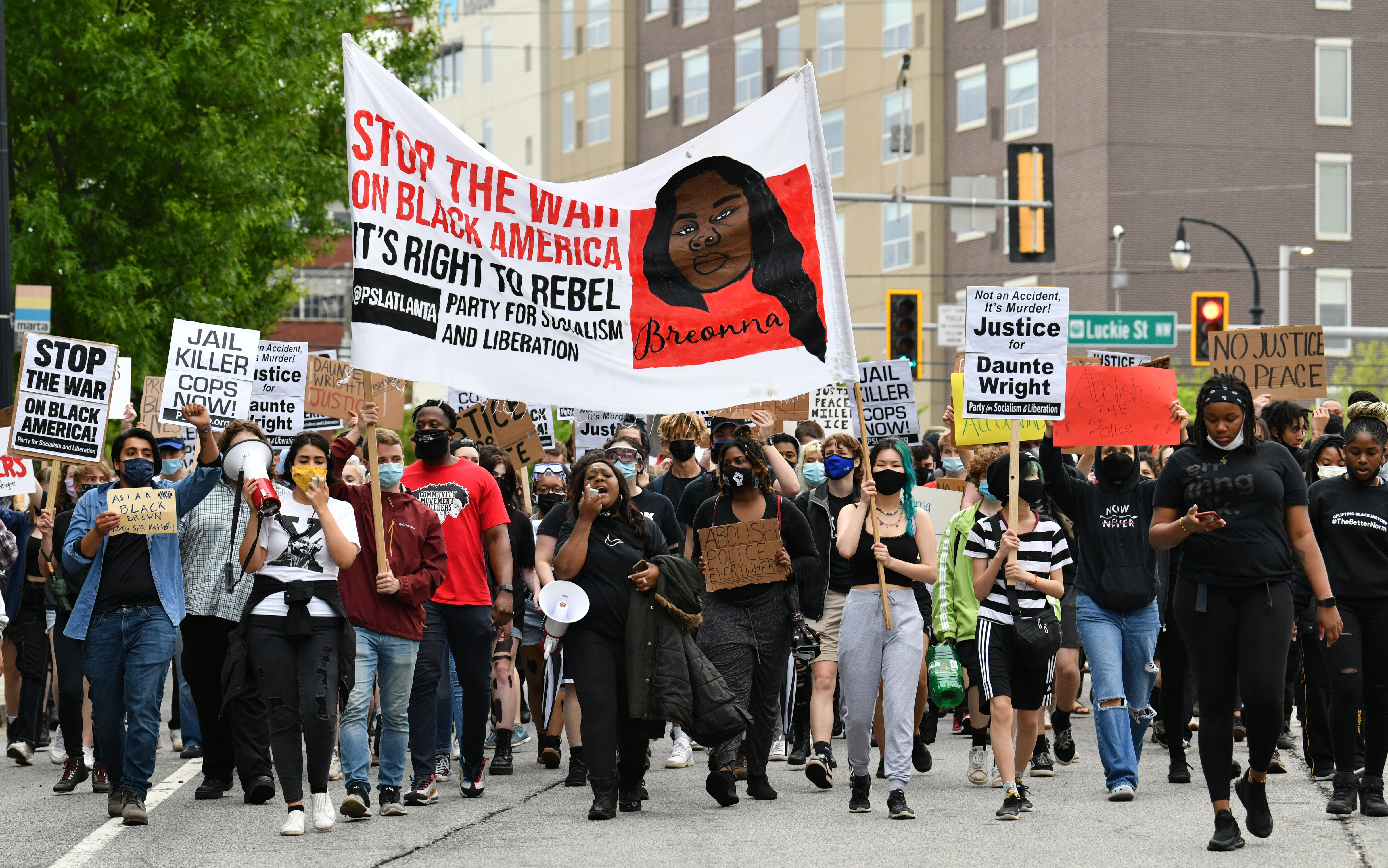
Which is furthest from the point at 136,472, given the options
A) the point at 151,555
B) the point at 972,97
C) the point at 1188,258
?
the point at 972,97

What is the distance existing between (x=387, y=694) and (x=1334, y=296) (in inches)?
1652

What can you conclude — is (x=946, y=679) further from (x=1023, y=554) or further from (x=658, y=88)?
(x=658, y=88)

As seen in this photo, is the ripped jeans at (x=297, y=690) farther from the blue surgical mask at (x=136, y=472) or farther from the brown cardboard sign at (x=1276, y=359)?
the brown cardboard sign at (x=1276, y=359)

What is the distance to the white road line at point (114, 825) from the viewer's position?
30.0 feet

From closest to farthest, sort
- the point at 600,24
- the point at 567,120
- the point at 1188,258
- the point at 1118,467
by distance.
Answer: the point at 1118,467 → the point at 1188,258 → the point at 600,24 → the point at 567,120

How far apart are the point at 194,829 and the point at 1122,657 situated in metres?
5.03

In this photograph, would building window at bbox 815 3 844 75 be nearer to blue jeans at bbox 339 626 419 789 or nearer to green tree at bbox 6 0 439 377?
green tree at bbox 6 0 439 377

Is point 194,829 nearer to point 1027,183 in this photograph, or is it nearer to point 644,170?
point 644,170

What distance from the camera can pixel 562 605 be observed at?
10.4 metres

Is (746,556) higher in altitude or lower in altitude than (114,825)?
higher

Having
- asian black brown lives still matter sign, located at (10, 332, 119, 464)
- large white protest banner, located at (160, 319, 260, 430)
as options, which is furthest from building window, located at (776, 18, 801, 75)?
asian black brown lives still matter sign, located at (10, 332, 119, 464)

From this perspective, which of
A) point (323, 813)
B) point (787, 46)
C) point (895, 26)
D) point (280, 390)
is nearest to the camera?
point (323, 813)

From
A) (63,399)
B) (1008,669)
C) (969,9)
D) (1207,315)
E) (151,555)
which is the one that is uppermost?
(969,9)

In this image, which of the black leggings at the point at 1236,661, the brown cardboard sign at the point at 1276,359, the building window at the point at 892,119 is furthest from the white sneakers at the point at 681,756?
the building window at the point at 892,119
